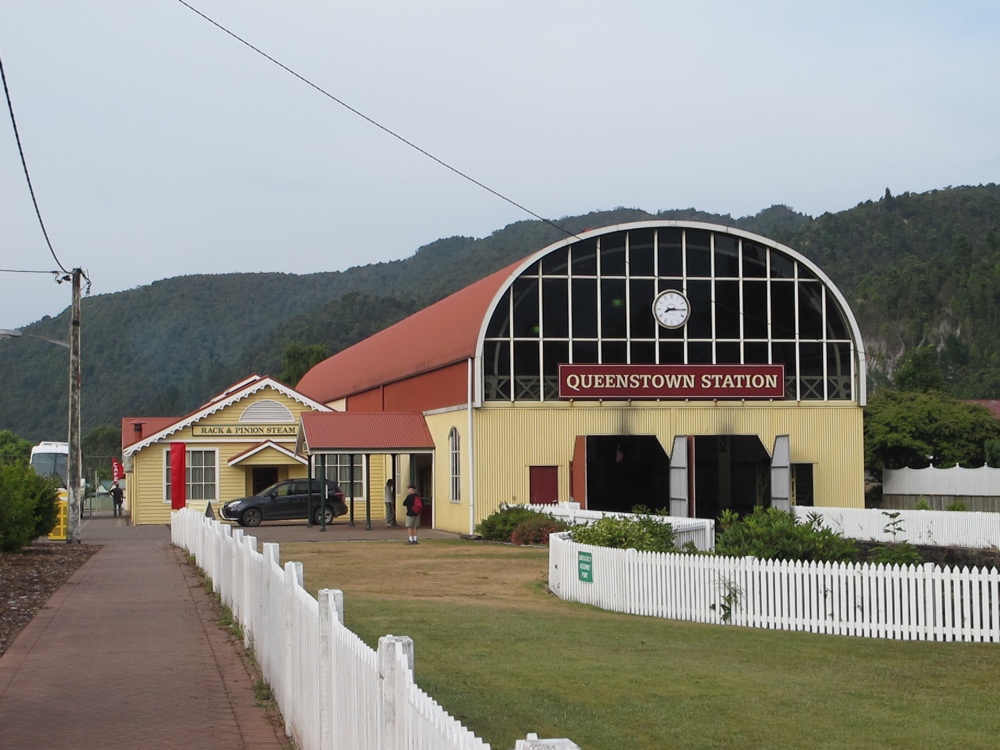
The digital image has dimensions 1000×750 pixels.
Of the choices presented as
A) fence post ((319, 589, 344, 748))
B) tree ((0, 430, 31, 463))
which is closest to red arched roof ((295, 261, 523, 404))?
fence post ((319, 589, 344, 748))

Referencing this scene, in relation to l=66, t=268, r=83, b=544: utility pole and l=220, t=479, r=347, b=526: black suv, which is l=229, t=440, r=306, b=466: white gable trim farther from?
l=66, t=268, r=83, b=544: utility pole

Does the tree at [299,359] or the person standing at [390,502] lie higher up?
the tree at [299,359]

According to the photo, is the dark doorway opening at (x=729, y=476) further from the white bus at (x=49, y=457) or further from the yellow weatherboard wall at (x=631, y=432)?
the white bus at (x=49, y=457)

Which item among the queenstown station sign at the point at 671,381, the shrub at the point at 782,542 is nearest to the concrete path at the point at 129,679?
the shrub at the point at 782,542

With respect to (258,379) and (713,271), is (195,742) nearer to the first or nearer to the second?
(713,271)

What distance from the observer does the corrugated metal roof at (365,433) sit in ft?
123

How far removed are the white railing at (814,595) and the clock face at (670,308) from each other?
1892 cm

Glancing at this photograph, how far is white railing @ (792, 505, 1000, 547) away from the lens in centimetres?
2762

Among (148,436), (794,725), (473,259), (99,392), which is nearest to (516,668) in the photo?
(794,725)

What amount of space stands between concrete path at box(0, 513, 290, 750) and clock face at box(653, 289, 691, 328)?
62.5ft

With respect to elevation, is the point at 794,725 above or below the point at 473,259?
below

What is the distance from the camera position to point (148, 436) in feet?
151

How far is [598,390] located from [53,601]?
63.8 feet

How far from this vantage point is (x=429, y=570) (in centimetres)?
2347
